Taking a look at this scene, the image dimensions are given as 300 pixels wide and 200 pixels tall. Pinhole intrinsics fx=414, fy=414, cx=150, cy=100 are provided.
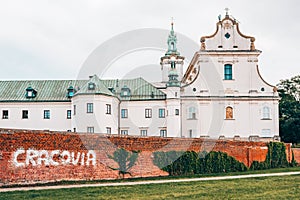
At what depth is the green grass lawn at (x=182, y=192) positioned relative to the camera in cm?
1348

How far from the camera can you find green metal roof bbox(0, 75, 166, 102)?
42.2 m

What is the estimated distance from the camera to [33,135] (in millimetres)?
16938

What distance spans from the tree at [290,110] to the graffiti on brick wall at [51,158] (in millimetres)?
31387

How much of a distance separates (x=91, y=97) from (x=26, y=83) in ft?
33.1

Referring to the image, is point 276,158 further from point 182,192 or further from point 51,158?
point 51,158

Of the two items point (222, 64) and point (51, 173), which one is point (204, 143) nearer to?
point (51, 173)

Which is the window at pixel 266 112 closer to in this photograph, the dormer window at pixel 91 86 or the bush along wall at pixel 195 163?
the bush along wall at pixel 195 163

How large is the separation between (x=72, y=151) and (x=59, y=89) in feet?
87.2

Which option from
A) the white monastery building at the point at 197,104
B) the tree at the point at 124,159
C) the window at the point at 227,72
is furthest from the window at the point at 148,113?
the tree at the point at 124,159

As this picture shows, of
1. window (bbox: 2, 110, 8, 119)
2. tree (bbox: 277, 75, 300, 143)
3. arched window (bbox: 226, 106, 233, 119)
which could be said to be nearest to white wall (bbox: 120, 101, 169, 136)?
arched window (bbox: 226, 106, 233, 119)

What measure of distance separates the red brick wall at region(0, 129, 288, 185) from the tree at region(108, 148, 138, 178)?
0.70 ft

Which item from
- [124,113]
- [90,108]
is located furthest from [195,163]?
[124,113]

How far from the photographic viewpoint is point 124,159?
20.1 metres

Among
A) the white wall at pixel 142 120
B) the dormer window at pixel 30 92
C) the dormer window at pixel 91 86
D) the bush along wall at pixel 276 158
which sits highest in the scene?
the dormer window at pixel 91 86
